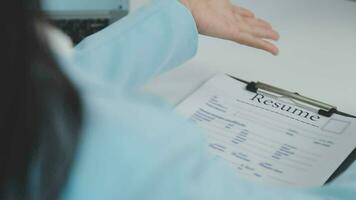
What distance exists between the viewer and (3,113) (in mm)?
300

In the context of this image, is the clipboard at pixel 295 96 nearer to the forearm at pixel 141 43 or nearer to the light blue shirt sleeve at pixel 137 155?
the forearm at pixel 141 43

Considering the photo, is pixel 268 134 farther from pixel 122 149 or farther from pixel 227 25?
pixel 122 149

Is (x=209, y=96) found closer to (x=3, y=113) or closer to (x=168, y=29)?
(x=168, y=29)

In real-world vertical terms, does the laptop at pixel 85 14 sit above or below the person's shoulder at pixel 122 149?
below

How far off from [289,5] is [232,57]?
0.67 feet

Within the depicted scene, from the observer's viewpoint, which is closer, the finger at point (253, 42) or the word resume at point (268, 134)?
the word resume at point (268, 134)

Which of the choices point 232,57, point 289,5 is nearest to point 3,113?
point 232,57

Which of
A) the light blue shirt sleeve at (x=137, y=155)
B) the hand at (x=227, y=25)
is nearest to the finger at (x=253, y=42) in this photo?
the hand at (x=227, y=25)

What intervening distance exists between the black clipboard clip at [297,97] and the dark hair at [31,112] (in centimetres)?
49

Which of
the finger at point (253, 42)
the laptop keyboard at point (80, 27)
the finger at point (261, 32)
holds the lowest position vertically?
the laptop keyboard at point (80, 27)

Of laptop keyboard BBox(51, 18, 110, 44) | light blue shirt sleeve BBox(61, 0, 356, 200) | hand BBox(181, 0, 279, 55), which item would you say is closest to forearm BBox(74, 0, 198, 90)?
hand BBox(181, 0, 279, 55)

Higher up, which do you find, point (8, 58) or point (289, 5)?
point (8, 58)

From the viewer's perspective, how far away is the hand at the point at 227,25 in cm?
83

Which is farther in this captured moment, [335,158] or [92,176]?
[335,158]
